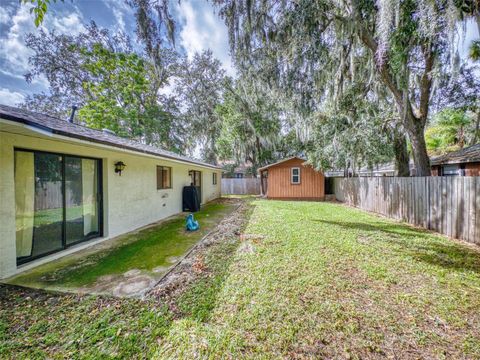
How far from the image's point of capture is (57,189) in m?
3.94

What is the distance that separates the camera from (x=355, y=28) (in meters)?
5.52

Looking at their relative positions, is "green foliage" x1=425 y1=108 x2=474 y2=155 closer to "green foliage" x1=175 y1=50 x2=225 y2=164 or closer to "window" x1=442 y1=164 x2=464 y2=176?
"window" x1=442 y1=164 x2=464 y2=176

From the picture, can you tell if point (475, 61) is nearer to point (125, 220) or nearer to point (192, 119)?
point (125, 220)

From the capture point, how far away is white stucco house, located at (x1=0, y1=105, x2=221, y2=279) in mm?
3189

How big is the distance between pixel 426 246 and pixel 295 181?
9550mm

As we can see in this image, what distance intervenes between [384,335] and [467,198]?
15.1ft

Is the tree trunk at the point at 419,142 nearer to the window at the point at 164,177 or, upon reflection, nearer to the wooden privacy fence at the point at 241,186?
the window at the point at 164,177

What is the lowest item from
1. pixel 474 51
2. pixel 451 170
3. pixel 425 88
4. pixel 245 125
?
pixel 451 170

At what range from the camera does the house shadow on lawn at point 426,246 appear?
3.67 metres

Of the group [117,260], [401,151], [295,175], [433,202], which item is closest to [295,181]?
[295,175]

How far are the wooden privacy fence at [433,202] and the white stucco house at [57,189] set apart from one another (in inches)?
300

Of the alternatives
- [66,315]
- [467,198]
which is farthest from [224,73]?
[66,315]

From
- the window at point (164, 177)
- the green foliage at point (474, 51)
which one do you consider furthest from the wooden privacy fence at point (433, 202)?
the window at point (164, 177)

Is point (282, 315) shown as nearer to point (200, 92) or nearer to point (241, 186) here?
point (241, 186)
